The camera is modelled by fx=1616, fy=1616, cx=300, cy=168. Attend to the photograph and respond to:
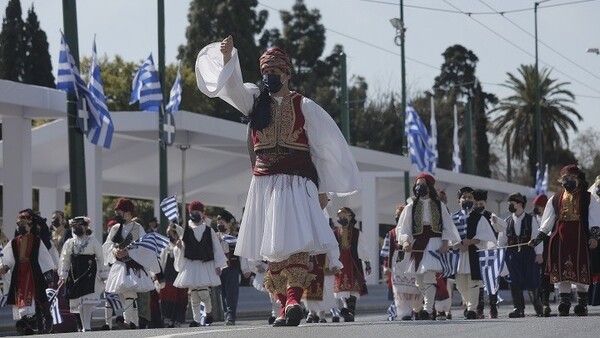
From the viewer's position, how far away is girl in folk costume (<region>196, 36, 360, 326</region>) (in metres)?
13.4

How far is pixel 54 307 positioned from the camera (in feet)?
72.7

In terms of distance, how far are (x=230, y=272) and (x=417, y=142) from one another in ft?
66.9

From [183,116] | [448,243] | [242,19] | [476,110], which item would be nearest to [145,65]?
[183,116]

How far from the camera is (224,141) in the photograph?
37094 millimetres

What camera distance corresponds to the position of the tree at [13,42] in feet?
238

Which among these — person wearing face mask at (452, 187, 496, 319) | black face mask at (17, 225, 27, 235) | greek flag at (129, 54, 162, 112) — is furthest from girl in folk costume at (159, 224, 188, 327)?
greek flag at (129, 54, 162, 112)

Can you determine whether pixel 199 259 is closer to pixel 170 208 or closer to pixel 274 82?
pixel 170 208

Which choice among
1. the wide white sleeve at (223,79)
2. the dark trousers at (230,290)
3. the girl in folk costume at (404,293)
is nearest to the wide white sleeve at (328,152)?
the wide white sleeve at (223,79)

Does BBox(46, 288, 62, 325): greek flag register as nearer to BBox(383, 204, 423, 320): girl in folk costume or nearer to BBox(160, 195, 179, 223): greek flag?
BBox(160, 195, 179, 223): greek flag

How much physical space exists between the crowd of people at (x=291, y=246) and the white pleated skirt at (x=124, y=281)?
0.06 feet

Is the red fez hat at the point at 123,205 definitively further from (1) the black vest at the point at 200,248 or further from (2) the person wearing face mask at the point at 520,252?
(2) the person wearing face mask at the point at 520,252

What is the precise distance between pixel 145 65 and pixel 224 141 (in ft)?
15.4

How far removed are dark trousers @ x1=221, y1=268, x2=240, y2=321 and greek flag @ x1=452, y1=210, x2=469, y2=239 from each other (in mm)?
4687

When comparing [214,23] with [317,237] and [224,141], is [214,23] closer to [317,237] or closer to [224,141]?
[224,141]
